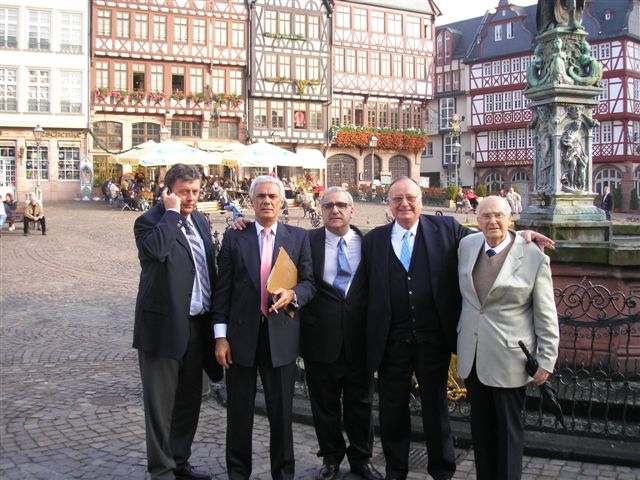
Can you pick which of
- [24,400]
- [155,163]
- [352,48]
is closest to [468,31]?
[352,48]

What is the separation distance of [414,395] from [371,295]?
181 centimetres

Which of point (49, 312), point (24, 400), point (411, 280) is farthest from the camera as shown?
point (49, 312)

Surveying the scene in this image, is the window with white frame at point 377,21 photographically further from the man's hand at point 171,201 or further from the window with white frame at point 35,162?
the man's hand at point 171,201

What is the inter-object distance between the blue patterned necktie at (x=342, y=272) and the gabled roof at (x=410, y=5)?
4349 cm

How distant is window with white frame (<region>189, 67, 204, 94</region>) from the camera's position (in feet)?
136

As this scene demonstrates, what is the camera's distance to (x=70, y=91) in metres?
39.0

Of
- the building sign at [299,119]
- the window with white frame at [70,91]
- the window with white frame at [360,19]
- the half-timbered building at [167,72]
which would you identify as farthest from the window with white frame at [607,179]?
the window with white frame at [70,91]

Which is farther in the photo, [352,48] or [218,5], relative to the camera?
[352,48]

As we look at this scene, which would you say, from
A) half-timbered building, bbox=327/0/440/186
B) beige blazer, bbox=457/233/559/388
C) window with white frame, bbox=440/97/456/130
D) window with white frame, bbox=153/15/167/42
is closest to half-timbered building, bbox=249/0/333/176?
half-timbered building, bbox=327/0/440/186

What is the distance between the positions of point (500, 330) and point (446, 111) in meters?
55.1

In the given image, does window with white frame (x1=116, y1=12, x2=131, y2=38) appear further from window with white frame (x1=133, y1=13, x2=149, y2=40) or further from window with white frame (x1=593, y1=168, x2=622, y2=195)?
window with white frame (x1=593, y1=168, x2=622, y2=195)

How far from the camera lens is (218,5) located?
137 feet

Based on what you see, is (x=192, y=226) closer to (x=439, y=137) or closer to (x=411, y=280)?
(x=411, y=280)

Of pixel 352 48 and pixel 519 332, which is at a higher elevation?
pixel 352 48
